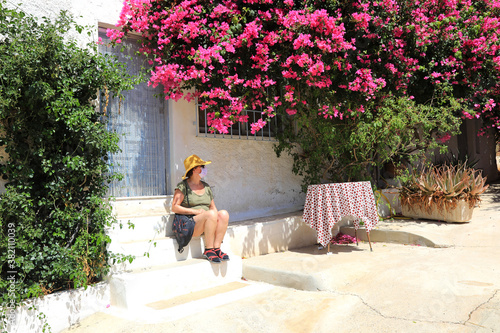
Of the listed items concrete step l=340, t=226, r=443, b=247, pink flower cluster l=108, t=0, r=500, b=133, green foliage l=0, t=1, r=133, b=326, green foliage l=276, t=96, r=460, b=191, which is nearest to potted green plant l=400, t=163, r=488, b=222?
green foliage l=276, t=96, r=460, b=191

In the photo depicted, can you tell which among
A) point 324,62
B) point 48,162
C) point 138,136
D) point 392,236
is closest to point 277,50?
point 324,62

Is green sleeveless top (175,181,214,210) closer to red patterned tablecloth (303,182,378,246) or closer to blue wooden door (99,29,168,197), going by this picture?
blue wooden door (99,29,168,197)

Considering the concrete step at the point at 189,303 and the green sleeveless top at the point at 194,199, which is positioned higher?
the green sleeveless top at the point at 194,199

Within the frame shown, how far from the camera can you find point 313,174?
734 centimetres

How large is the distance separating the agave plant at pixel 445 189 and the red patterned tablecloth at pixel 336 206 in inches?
79.8

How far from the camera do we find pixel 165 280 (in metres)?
4.34

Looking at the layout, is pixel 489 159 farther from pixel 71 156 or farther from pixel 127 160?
pixel 71 156

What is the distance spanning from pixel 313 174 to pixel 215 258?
307cm

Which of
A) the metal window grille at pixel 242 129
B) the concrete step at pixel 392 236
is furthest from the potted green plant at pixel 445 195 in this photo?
the metal window grille at pixel 242 129

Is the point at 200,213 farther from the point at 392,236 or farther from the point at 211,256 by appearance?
the point at 392,236

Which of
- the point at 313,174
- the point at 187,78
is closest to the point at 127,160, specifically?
the point at 187,78

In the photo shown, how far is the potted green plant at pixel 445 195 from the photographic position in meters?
7.16

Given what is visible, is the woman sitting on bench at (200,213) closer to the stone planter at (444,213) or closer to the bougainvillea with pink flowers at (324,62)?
the bougainvillea with pink flowers at (324,62)

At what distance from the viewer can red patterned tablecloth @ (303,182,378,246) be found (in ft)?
18.9
